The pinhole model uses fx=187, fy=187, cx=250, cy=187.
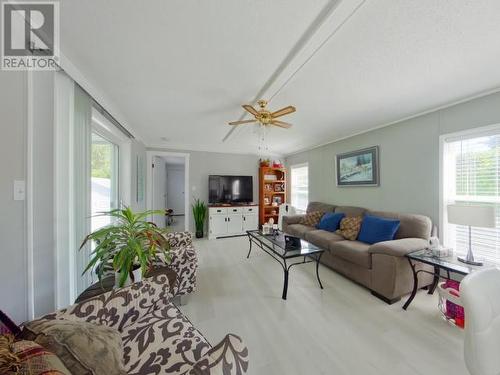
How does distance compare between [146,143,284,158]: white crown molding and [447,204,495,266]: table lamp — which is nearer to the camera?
[447,204,495,266]: table lamp

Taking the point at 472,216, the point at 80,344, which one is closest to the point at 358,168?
the point at 472,216

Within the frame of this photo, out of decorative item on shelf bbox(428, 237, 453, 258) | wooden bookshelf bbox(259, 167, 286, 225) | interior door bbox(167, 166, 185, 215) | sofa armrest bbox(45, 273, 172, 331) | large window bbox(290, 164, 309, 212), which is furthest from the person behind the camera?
interior door bbox(167, 166, 185, 215)

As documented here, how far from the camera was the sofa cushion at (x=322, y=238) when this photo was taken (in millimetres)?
2836

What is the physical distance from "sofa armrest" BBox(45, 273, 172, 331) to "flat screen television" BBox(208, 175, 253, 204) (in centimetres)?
351

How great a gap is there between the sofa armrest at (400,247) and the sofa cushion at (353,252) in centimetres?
10

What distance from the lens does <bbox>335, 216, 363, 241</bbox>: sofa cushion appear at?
285 centimetres

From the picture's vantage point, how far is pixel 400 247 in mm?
2027

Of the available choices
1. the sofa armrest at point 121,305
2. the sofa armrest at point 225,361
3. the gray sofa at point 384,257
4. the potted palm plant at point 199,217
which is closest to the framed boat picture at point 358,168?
the gray sofa at point 384,257

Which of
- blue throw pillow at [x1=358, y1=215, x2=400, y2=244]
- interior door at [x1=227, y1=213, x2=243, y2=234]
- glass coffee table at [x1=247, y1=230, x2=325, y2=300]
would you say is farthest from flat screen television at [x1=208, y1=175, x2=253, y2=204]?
blue throw pillow at [x1=358, y1=215, x2=400, y2=244]

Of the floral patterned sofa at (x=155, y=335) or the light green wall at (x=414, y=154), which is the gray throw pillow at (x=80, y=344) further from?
the light green wall at (x=414, y=154)

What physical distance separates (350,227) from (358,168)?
1.17m

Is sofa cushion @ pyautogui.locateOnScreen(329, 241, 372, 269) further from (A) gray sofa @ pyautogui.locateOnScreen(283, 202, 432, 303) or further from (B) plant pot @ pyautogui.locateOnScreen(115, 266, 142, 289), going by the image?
(B) plant pot @ pyautogui.locateOnScreen(115, 266, 142, 289)

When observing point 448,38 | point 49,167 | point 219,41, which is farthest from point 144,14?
point 448,38

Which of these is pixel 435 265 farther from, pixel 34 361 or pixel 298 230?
pixel 34 361
